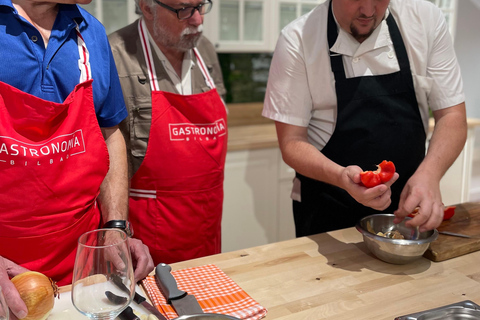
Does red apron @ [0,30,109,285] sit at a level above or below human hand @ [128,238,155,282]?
above

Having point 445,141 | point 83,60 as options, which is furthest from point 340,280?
point 83,60

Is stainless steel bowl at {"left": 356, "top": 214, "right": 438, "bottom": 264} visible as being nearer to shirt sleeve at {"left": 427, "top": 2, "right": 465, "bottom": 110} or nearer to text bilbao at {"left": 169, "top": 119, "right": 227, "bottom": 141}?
shirt sleeve at {"left": 427, "top": 2, "right": 465, "bottom": 110}

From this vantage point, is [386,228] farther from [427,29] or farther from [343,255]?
[427,29]

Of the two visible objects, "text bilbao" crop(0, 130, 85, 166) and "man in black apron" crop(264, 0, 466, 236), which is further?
"man in black apron" crop(264, 0, 466, 236)

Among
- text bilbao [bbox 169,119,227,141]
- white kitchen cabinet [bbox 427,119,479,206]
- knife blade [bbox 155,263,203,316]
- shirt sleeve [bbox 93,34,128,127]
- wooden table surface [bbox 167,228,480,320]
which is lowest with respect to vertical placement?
white kitchen cabinet [bbox 427,119,479,206]

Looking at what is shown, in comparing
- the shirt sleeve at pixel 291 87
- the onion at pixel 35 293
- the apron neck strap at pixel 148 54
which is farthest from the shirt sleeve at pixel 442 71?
the onion at pixel 35 293

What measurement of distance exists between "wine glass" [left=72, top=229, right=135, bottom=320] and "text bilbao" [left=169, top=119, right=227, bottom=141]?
38.5 inches

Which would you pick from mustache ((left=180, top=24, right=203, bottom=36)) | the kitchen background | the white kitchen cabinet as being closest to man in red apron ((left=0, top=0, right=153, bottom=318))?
mustache ((left=180, top=24, right=203, bottom=36))

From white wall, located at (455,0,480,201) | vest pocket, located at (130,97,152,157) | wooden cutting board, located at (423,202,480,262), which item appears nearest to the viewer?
wooden cutting board, located at (423,202,480,262)

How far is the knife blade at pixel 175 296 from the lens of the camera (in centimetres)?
98

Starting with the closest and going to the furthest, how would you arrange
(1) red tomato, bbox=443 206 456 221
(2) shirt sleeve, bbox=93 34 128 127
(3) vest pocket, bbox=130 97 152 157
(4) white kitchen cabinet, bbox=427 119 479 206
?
(2) shirt sleeve, bbox=93 34 128 127 → (1) red tomato, bbox=443 206 456 221 → (3) vest pocket, bbox=130 97 152 157 → (4) white kitchen cabinet, bbox=427 119 479 206

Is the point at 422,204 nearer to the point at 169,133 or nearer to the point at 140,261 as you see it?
the point at 140,261

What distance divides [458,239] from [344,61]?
25.1 inches

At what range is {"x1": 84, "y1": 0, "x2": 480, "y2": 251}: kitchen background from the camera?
280 cm
